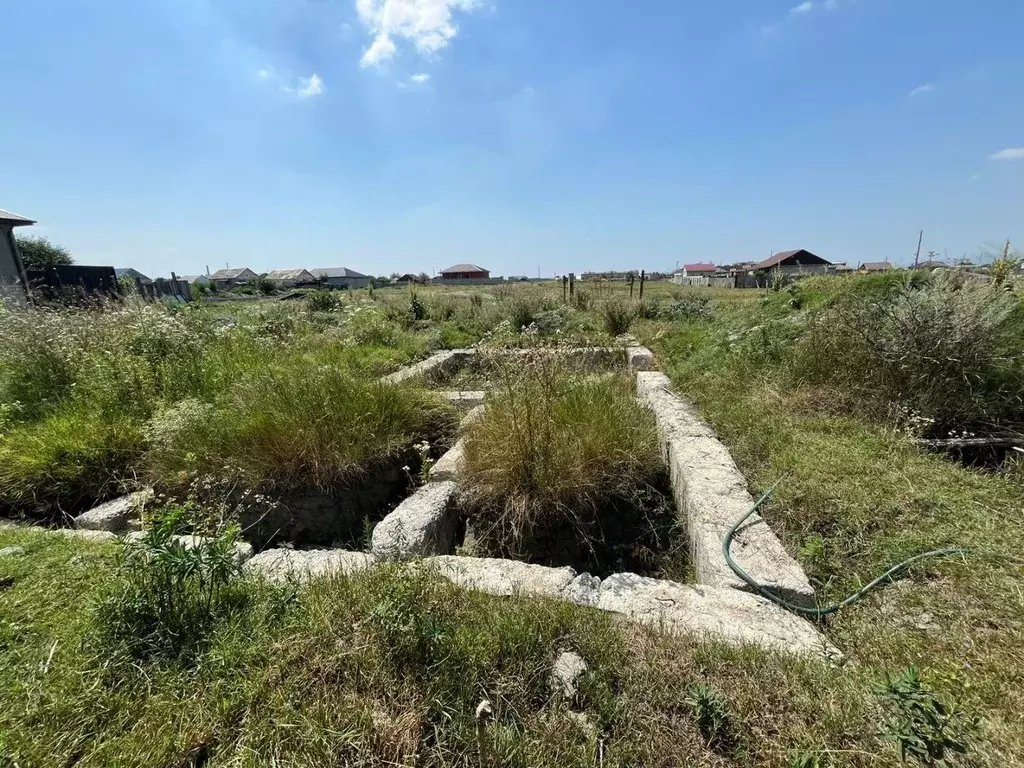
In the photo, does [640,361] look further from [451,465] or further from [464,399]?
[451,465]

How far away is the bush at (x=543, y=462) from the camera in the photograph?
7.74 ft

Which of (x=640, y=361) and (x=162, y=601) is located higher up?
(x=640, y=361)

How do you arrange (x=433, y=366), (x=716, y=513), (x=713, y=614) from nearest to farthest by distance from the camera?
(x=713, y=614)
(x=716, y=513)
(x=433, y=366)

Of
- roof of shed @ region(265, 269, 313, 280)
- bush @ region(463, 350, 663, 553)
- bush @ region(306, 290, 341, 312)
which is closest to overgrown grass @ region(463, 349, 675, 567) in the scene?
bush @ region(463, 350, 663, 553)

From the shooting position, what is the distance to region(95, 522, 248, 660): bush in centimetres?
125

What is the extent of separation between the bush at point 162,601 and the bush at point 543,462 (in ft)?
4.25

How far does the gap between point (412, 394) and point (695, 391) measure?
2.63 m

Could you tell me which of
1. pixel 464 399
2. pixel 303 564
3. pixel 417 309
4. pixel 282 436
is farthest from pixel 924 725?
pixel 417 309

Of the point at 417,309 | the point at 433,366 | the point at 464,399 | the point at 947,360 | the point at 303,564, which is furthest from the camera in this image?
the point at 417,309

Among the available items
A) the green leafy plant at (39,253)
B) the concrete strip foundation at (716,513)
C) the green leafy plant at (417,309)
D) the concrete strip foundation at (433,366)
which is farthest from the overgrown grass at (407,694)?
the green leafy plant at (39,253)

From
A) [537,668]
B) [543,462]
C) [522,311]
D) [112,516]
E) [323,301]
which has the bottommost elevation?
[112,516]

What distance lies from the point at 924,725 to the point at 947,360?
303 centimetres

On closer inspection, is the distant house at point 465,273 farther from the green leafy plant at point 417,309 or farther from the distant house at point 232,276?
the green leafy plant at point 417,309

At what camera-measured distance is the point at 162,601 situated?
1.31 meters
